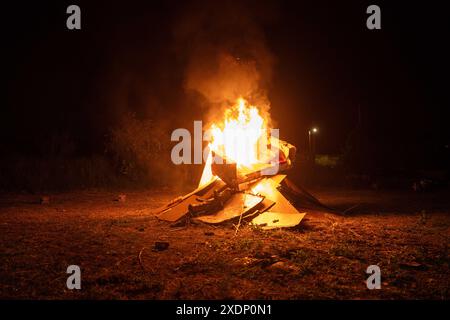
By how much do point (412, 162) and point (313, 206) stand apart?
67.3 feet

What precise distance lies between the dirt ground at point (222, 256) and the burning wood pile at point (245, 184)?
463 millimetres

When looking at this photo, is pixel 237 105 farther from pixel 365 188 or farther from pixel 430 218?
pixel 365 188

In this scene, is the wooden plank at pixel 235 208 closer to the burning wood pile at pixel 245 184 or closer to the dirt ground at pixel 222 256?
the burning wood pile at pixel 245 184

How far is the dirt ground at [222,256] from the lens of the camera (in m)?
5.68

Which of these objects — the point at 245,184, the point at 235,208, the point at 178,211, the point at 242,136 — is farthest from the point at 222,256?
the point at 242,136

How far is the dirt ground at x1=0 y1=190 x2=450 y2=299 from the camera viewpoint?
5680mm

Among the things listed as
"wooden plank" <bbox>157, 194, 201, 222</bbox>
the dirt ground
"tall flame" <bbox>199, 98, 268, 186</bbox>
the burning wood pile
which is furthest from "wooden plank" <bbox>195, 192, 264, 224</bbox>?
"tall flame" <bbox>199, 98, 268, 186</bbox>

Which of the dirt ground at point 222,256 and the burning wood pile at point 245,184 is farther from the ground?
the burning wood pile at point 245,184

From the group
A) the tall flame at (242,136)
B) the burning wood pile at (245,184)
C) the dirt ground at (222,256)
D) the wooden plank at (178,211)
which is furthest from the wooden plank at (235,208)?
→ the tall flame at (242,136)

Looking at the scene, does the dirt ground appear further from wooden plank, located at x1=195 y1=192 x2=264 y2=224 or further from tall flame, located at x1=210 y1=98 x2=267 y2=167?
tall flame, located at x1=210 y1=98 x2=267 y2=167

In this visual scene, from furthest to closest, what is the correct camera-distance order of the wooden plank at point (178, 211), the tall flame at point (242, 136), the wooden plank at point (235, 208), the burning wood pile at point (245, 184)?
1. the tall flame at point (242, 136)
2. the wooden plank at point (178, 211)
3. the burning wood pile at point (245, 184)
4. the wooden plank at point (235, 208)

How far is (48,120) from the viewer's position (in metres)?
25.7

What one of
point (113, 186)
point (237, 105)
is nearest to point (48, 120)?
point (113, 186)

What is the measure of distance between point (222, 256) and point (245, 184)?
13.7ft
